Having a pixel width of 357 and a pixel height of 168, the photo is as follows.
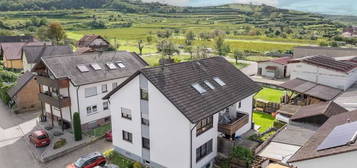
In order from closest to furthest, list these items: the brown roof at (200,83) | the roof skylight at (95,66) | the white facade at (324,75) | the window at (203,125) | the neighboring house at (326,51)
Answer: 1. the brown roof at (200,83)
2. the window at (203,125)
3. the roof skylight at (95,66)
4. the white facade at (324,75)
5. the neighboring house at (326,51)

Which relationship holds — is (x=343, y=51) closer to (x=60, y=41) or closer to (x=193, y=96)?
(x=193, y=96)

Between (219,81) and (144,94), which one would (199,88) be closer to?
(219,81)

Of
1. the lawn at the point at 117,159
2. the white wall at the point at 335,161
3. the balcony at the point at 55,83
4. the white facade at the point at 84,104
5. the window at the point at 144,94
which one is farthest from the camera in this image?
the white facade at the point at 84,104

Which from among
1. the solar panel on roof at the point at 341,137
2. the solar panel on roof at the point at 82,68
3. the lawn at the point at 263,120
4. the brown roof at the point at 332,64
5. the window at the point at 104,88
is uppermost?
the solar panel on roof at the point at 82,68

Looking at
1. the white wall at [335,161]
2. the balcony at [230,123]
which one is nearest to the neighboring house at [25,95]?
the balcony at [230,123]

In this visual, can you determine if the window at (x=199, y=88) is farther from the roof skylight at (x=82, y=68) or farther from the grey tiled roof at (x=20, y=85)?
the grey tiled roof at (x=20, y=85)

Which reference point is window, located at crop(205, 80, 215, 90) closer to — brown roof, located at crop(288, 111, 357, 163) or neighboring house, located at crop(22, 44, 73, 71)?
brown roof, located at crop(288, 111, 357, 163)

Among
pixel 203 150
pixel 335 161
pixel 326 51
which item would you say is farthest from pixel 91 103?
pixel 326 51
